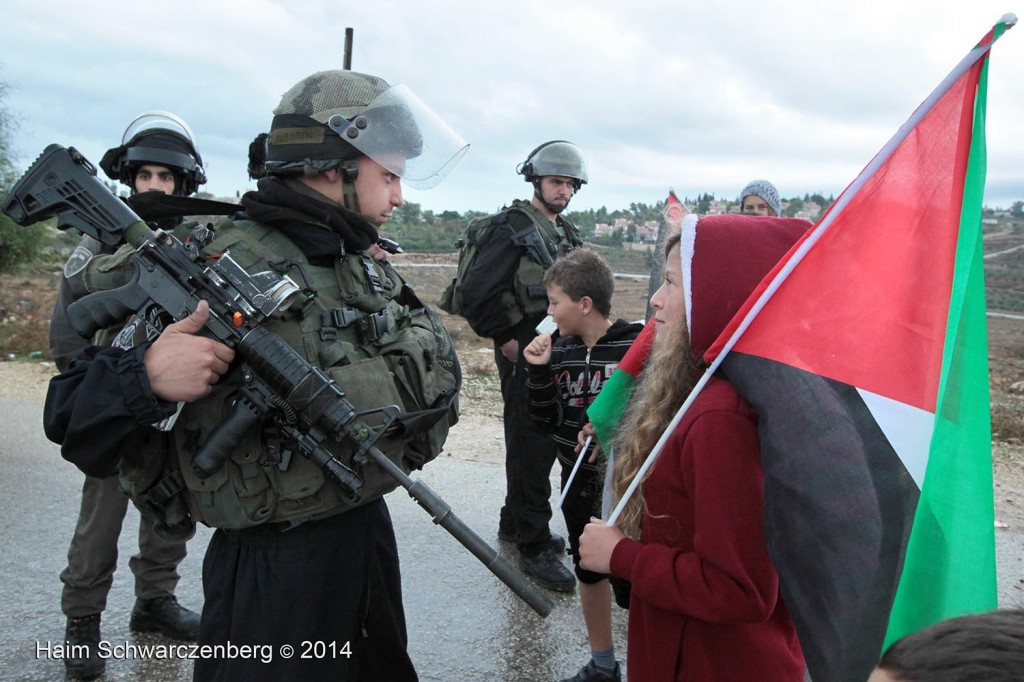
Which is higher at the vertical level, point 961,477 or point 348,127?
point 348,127

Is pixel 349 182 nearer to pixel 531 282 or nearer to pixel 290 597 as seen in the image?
pixel 290 597

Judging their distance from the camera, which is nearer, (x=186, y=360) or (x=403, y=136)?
(x=186, y=360)

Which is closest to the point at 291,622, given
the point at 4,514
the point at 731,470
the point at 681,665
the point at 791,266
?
the point at 681,665

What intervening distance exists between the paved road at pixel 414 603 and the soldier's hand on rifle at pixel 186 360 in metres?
1.94

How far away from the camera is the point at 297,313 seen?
7.03 feet

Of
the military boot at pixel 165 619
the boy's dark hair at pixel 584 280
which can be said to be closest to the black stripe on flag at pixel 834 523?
the boy's dark hair at pixel 584 280

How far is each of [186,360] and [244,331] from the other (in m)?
0.18

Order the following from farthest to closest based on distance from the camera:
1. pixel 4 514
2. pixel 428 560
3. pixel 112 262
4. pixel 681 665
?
pixel 4 514 → pixel 428 560 → pixel 112 262 → pixel 681 665

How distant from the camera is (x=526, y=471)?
4.30m

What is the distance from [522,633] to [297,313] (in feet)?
7.28

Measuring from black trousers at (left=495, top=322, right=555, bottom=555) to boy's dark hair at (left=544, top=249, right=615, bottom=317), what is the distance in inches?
35.3

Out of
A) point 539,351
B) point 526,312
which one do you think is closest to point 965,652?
point 539,351

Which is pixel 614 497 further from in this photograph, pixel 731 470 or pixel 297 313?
pixel 297 313

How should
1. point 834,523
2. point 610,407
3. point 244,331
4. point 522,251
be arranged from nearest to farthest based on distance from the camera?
point 834,523 → point 244,331 → point 610,407 → point 522,251
